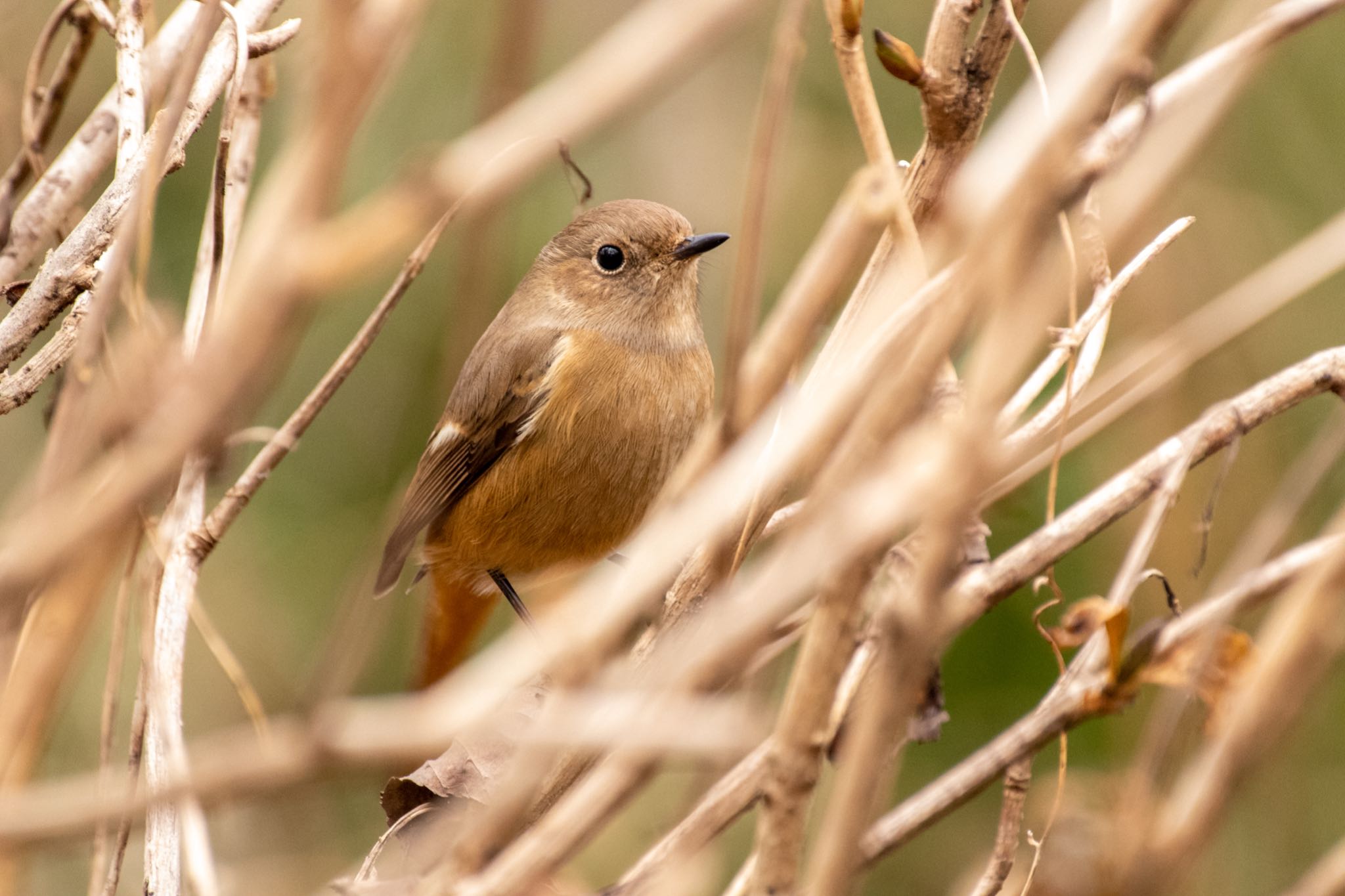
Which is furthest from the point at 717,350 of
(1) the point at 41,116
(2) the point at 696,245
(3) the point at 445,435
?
(1) the point at 41,116

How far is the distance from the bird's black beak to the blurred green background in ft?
0.71

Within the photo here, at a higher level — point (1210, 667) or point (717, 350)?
point (717, 350)

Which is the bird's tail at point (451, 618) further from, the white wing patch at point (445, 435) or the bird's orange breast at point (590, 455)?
the white wing patch at point (445, 435)

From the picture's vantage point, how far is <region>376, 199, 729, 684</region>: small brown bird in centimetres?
380

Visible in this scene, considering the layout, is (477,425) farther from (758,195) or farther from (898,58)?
(758,195)

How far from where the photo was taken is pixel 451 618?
4.21 m

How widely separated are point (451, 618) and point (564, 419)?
803 millimetres

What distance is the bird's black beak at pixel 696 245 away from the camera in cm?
383

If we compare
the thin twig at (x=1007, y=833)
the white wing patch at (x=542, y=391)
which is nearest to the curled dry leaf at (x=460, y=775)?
the thin twig at (x=1007, y=833)

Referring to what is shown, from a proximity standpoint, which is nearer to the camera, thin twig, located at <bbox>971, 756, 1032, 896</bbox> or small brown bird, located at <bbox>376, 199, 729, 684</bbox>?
thin twig, located at <bbox>971, 756, 1032, 896</bbox>

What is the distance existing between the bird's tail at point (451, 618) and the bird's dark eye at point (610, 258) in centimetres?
108

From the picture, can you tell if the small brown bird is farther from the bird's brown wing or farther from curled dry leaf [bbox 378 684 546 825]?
curled dry leaf [bbox 378 684 546 825]

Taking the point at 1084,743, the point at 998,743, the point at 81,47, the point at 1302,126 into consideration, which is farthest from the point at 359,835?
the point at 1302,126

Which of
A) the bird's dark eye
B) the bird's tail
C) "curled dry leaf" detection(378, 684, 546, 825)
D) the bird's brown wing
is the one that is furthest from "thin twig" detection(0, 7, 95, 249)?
the bird's tail
